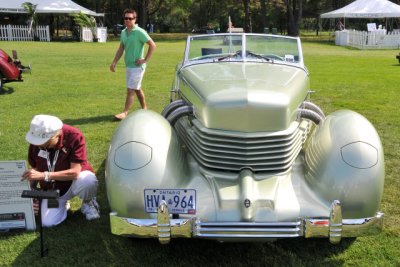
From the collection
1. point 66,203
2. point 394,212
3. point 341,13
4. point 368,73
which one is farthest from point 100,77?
point 341,13

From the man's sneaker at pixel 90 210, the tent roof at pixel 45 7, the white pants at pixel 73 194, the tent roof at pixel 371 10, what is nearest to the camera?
the white pants at pixel 73 194

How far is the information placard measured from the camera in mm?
3748

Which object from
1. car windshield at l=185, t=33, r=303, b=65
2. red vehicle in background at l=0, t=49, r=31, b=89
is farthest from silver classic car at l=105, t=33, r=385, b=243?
red vehicle in background at l=0, t=49, r=31, b=89

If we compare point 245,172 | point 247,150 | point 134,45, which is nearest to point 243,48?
point 247,150

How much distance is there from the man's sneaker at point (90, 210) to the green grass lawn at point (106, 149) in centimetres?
6

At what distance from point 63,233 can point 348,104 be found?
23.4ft

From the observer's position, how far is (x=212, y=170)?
3506 millimetres

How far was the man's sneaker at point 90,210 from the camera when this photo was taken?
13.8 ft

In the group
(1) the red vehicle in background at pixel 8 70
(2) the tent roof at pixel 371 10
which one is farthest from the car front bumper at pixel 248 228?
(2) the tent roof at pixel 371 10

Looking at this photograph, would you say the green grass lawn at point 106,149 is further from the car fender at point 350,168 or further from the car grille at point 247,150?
the car grille at point 247,150

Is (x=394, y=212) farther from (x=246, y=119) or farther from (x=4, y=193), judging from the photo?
(x=4, y=193)

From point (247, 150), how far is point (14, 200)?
2.06 meters

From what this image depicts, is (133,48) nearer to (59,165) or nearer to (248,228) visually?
(59,165)

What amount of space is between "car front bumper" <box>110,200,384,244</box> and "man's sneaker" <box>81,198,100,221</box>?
4.02ft
